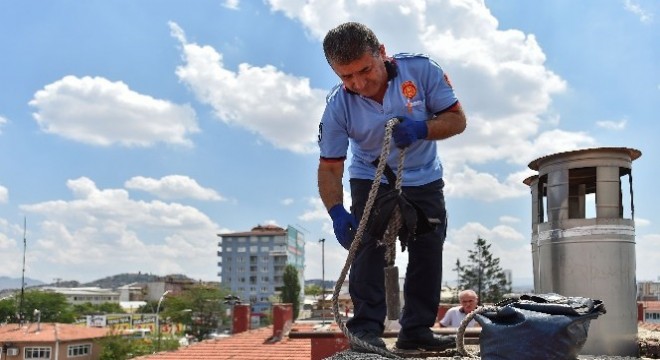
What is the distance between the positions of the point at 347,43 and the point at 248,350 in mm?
14445

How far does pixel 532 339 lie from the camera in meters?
2.09

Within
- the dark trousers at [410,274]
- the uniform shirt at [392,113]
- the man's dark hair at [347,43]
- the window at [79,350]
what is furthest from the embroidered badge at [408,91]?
the window at [79,350]

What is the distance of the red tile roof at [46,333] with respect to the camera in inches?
A: 2008

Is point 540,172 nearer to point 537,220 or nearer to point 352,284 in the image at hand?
point 537,220

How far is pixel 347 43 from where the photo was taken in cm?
286

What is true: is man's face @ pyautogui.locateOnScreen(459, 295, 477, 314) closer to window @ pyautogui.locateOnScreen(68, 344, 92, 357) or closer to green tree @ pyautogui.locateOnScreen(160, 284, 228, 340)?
window @ pyautogui.locateOnScreen(68, 344, 92, 357)

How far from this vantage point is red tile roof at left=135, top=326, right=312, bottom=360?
14695 mm

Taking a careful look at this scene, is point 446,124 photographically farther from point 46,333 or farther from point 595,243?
point 46,333

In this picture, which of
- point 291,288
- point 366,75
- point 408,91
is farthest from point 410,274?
point 291,288

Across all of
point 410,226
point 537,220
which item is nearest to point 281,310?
point 537,220

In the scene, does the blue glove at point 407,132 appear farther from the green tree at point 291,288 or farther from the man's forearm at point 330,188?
the green tree at point 291,288

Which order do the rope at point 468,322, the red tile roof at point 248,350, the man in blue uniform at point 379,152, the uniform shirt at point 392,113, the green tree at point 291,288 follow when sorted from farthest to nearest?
1. the green tree at point 291,288
2. the red tile roof at point 248,350
3. the uniform shirt at point 392,113
4. the man in blue uniform at point 379,152
5. the rope at point 468,322

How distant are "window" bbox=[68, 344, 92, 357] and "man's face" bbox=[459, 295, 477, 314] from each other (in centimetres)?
5180

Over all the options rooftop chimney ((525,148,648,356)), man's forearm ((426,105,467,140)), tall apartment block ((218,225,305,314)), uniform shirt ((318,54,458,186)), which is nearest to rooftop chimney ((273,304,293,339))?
rooftop chimney ((525,148,648,356))
